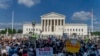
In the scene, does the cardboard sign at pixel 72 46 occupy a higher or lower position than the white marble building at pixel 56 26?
lower

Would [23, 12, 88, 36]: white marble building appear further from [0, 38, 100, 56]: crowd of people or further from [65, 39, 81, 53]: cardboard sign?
[65, 39, 81, 53]: cardboard sign

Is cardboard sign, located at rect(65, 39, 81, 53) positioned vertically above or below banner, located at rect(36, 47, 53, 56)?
above

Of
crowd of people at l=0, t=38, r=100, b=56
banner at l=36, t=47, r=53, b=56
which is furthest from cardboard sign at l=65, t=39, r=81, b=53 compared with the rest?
crowd of people at l=0, t=38, r=100, b=56

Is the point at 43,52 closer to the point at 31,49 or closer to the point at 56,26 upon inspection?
the point at 31,49

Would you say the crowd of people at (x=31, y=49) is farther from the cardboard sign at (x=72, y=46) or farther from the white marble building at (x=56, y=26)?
the white marble building at (x=56, y=26)

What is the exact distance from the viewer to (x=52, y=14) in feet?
477

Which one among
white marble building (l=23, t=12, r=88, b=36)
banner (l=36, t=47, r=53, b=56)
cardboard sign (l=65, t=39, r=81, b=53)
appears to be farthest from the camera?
white marble building (l=23, t=12, r=88, b=36)

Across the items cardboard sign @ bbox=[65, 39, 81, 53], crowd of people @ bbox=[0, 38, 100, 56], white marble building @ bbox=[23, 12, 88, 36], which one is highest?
white marble building @ bbox=[23, 12, 88, 36]

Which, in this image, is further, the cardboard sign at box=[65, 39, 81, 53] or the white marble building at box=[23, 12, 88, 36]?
the white marble building at box=[23, 12, 88, 36]

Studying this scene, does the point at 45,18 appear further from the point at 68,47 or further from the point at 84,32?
the point at 68,47

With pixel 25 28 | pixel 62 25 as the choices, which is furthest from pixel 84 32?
pixel 25 28

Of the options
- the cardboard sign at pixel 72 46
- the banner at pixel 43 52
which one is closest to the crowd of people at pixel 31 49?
the cardboard sign at pixel 72 46

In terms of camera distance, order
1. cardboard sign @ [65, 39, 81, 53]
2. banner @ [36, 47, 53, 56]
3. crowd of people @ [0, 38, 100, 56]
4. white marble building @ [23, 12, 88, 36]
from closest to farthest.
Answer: banner @ [36, 47, 53, 56], cardboard sign @ [65, 39, 81, 53], crowd of people @ [0, 38, 100, 56], white marble building @ [23, 12, 88, 36]

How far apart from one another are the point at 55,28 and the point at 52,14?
5.89m
